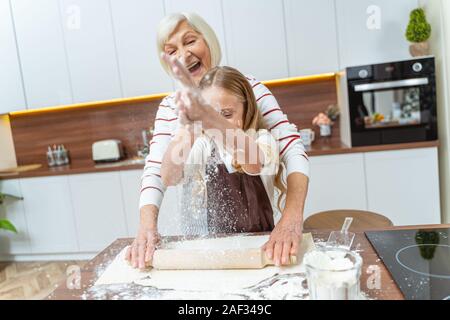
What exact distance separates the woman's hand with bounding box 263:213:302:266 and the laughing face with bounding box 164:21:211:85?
0.42m

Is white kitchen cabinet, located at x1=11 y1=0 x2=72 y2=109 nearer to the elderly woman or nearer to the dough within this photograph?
the elderly woman

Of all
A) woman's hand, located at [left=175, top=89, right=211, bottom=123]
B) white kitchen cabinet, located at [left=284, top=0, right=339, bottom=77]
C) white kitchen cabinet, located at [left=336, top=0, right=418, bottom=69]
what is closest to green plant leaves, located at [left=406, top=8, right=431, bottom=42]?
white kitchen cabinet, located at [left=336, top=0, right=418, bottom=69]

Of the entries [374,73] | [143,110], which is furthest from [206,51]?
[143,110]

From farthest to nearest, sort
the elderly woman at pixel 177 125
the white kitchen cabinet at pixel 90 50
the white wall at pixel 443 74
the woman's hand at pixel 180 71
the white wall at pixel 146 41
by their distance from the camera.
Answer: the white kitchen cabinet at pixel 90 50 < the white wall at pixel 146 41 < the white wall at pixel 443 74 < the elderly woman at pixel 177 125 < the woman's hand at pixel 180 71

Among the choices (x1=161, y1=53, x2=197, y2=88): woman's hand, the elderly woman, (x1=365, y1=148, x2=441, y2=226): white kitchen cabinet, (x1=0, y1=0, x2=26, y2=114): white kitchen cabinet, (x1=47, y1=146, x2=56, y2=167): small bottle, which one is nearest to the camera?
(x1=161, y1=53, x2=197, y2=88): woman's hand

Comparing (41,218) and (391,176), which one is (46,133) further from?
(391,176)

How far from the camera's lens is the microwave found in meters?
1.96

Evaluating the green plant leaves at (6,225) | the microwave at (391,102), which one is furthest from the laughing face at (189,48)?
the green plant leaves at (6,225)

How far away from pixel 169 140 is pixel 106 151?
180 cm

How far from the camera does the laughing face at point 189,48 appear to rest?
0.97m

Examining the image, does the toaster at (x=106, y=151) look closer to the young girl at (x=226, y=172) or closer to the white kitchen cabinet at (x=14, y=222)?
the white kitchen cabinet at (x=14, y=222)

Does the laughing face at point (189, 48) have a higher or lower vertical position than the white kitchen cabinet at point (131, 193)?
higher

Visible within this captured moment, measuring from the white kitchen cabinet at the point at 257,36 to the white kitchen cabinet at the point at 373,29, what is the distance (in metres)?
0.35

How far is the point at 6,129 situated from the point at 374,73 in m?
2.68
